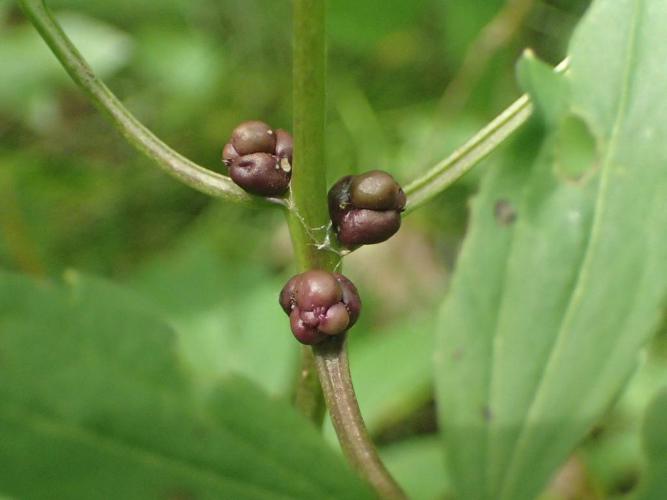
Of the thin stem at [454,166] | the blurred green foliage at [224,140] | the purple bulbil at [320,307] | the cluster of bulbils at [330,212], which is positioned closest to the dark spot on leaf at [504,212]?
the thin stem at [454,166]

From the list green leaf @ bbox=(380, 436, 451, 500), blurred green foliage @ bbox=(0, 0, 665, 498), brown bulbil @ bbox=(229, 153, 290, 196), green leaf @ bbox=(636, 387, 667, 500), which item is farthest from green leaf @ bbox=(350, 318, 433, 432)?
brown bulbil @ bbox=(229, 153, 290, 196)

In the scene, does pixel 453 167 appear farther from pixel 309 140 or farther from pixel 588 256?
pixel 588 256

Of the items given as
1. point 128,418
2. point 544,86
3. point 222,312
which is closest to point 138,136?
point 128,418

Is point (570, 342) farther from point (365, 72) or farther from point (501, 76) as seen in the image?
point (365, 72)

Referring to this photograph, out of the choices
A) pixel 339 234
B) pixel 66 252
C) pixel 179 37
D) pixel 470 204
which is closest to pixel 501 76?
pixel 179 37

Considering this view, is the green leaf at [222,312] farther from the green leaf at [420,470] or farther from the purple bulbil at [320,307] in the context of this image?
the purple bulbil at [320,307]

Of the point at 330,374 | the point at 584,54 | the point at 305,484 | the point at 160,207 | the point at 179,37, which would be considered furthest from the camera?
the point at 179,37
